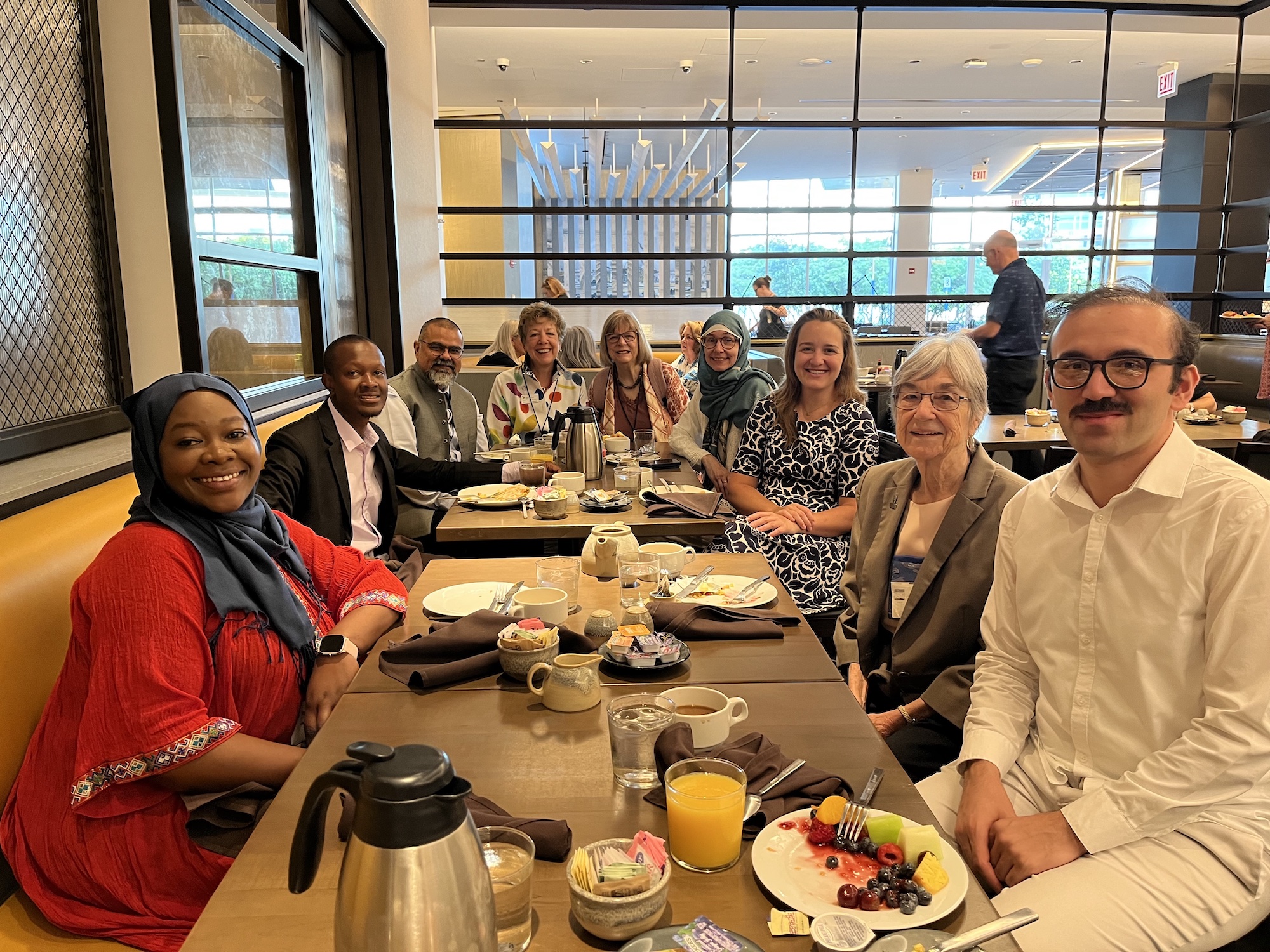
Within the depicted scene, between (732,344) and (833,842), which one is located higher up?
(732,344)

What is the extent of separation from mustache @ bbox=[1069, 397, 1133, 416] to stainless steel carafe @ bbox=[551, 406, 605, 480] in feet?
7.02

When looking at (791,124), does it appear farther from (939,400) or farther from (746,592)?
(746,592)

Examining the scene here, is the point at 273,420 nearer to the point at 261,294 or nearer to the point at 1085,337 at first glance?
the point at 261,294

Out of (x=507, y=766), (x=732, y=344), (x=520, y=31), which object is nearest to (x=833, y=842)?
(x=507, y=766)

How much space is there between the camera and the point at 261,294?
3.66m

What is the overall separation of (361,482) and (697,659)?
1.79 m

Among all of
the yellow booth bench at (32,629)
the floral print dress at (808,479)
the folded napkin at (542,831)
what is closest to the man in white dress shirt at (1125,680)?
the folded napkin at (542,831)

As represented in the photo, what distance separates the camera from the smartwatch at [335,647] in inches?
69.3

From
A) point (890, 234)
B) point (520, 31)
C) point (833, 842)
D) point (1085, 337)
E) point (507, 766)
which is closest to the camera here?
point (833, 842)

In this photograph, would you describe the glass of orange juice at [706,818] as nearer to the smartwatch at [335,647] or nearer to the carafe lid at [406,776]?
the carafe lid at [406,776]

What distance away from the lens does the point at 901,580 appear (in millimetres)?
2123

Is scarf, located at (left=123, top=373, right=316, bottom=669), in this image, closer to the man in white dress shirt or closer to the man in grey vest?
the man in white dress shirt

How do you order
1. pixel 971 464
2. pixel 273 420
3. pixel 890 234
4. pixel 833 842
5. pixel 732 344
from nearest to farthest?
pixel 833 842, pixel 971 464, pixel 273 420, pixel 732 344, pixel 890 234

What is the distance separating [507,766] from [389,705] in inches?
12.7
